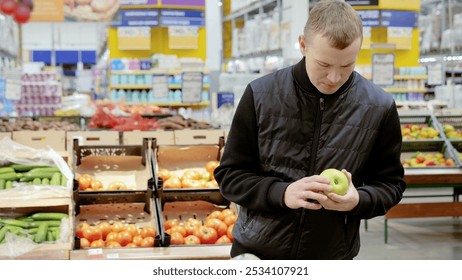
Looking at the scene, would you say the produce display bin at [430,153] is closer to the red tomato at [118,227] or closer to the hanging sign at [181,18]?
the red tomato at [118,227]

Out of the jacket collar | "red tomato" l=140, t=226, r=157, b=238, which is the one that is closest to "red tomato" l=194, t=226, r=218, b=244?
"red tomato" l=140, t=226, r=157, b=238

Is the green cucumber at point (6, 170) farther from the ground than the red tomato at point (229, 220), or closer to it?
farther from the ground

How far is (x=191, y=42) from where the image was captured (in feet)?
44.1

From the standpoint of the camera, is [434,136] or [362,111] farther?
[434,136]

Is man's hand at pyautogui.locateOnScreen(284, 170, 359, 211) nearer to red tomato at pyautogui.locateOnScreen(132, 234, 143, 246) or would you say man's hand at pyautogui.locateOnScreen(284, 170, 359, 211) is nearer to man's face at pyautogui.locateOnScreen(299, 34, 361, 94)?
man's face at pyautogui.locateOnScreen(299, 34, 361, 94)

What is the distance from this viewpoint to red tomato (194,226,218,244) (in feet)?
12.1

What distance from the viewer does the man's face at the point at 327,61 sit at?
1.62 meters

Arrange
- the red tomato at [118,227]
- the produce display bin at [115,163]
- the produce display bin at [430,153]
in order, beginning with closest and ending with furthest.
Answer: the red tomato at [118,227], the produce display bin at [115,163], the produce display bin at [430,153]

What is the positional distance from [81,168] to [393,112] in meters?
2.89

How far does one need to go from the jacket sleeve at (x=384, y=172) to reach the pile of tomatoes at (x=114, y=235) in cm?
193

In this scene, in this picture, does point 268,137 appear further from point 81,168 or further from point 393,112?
point 81,168

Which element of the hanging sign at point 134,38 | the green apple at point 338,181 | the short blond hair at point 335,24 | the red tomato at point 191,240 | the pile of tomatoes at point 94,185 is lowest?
the red tomato at point 191,240

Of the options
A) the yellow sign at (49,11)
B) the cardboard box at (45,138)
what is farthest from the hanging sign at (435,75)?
the cardboard box at (45,138)
